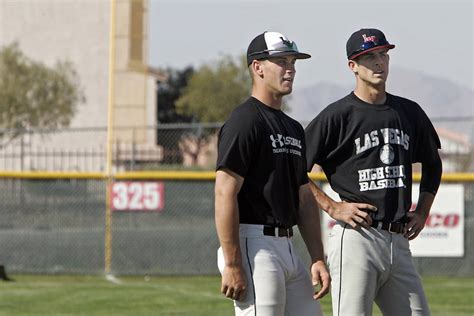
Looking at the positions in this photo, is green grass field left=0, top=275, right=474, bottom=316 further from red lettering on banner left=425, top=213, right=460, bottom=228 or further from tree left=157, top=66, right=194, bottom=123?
tree left=157, top=66, right=194, bottom=123

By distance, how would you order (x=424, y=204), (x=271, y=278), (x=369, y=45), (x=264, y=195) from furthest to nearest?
(x=424, y=204) < (x=369, y=45) < (x=264, y=195) < (x=271, y=278)

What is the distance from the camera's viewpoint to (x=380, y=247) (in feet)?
20.0

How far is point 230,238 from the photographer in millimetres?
5156

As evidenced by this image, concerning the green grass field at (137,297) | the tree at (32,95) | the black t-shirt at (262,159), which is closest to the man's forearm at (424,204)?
the black t-shirt at (262,159)

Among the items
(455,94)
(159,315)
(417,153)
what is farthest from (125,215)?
(455,94)

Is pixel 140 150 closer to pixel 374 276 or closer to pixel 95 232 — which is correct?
pixel 95 232

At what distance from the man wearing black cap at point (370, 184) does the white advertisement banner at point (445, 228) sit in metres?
9.74

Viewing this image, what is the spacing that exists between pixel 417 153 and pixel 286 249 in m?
1.42

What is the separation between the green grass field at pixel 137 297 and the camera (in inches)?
450

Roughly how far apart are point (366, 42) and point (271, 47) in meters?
0.96

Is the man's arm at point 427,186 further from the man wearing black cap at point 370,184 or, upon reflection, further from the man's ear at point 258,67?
the man's ear at point 258,67

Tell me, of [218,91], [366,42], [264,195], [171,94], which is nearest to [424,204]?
[366,42]

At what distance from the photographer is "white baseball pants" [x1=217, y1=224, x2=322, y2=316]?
206 inches

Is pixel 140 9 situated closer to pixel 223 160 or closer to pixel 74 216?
pixel 74 216
